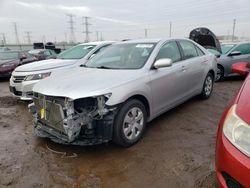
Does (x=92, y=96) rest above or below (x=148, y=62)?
below

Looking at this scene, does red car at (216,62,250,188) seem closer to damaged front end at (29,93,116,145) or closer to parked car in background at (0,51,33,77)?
damaged front end at (29,93,116,145)

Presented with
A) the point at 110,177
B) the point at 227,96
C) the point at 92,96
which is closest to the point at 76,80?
the point at 92,96

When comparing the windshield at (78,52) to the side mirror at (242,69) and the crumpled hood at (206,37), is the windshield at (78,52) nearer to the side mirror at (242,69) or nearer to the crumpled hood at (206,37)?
the side mirror at (242,69)

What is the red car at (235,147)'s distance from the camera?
168 centimetres

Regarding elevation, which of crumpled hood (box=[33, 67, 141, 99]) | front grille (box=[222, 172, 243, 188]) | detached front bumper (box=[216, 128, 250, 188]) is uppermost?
crumpled hood (box=[33, 67, 141, 99])

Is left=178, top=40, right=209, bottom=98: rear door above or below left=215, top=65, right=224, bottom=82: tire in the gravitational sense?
above

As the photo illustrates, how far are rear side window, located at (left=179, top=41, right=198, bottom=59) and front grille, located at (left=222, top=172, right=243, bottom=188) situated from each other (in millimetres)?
3151

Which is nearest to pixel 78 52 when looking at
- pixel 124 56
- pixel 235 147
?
pixel 124 56

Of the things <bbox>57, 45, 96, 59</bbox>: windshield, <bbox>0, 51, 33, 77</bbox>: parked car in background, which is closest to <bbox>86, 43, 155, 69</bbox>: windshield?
<bbox>57, 45, 96, 59</bbox>: windshield

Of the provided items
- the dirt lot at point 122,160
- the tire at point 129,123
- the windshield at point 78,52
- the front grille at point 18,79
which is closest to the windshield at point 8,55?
the windshield at point 78,52

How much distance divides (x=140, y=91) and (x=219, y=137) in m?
1.62

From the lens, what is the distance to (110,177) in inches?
110

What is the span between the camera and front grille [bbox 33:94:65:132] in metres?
3.13

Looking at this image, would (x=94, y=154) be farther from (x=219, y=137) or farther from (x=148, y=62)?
(x=219, y=137)
